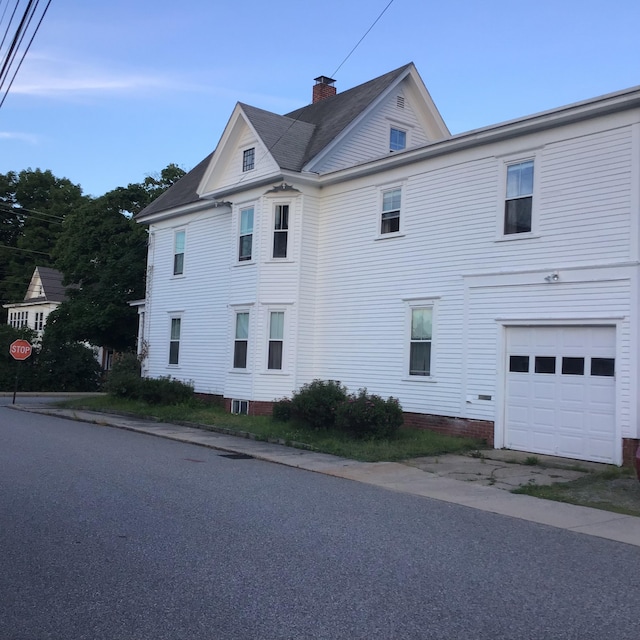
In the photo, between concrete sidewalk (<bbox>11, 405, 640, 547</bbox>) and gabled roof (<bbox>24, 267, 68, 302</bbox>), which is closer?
concrete sidewalk (<bbox>11, 405, 640, 547</bbox>)

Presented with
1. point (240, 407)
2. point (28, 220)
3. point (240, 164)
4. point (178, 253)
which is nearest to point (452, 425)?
point (240, 407)

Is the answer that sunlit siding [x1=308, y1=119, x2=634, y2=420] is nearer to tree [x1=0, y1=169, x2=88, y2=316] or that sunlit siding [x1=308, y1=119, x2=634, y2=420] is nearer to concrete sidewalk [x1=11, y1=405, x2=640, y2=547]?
concrete sidewalk [x1=11, y1=405, x2=640, y2=547]

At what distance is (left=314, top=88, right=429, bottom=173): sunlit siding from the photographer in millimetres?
21594

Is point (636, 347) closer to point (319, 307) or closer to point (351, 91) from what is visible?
point (319, 307)

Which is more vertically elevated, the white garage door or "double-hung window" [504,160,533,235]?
"double-hung window" [504,160,533,235]

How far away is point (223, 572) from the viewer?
6211mm

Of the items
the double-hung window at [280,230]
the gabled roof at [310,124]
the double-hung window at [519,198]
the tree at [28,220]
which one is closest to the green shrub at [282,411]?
the double-hung window at [280,230]

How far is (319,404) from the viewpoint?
16578 millimetres

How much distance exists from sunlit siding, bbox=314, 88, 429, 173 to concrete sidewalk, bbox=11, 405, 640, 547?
8.70 meters

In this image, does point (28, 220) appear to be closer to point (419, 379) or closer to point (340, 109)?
point (340, 109)

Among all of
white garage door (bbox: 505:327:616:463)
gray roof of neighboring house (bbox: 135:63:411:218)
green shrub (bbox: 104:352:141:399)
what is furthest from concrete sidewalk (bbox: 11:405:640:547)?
gray roof of neighboring house (bbox: 135:63:411:218)

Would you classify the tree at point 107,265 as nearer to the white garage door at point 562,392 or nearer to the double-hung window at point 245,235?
the double-hung window at point 245,235

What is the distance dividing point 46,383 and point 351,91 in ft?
83.6

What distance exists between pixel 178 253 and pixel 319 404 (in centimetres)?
1153
